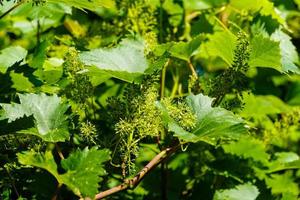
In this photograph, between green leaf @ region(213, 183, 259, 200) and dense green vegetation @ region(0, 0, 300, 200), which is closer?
dense green vegetation @ region(0, 0, 300, 200)

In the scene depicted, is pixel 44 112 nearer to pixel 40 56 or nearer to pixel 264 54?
pixel 40 56

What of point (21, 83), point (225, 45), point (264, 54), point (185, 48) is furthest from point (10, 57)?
point (264, 54)

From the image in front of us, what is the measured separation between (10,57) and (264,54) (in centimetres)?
Answer: 76

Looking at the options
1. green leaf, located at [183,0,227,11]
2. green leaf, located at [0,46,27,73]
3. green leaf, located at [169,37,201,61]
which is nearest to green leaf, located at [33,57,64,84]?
green leaf, located at [0,46,27,73]

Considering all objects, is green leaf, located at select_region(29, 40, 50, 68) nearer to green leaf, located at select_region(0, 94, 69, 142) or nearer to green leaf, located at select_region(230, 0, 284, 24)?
green leaf, located at select_region(0, 94, 69, 142)

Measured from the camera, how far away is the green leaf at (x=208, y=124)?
47.1 inches

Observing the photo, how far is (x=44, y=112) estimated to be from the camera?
134 cm

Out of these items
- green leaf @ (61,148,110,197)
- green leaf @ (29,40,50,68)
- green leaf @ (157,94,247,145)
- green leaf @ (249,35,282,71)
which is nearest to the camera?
green leaf @ (61,148,110,197)

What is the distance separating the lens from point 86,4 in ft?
4.70

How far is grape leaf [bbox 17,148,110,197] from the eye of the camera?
1.08 m

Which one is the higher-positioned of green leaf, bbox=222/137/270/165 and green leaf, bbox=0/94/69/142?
green leaf, bbox=0/94/69/142

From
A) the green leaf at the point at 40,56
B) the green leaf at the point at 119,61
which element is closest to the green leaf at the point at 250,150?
the green leaf at the point at 119,61

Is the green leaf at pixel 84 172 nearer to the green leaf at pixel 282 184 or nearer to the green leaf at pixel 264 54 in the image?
the green leaf at pixel 264 54

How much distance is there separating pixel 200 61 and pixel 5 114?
120cm
